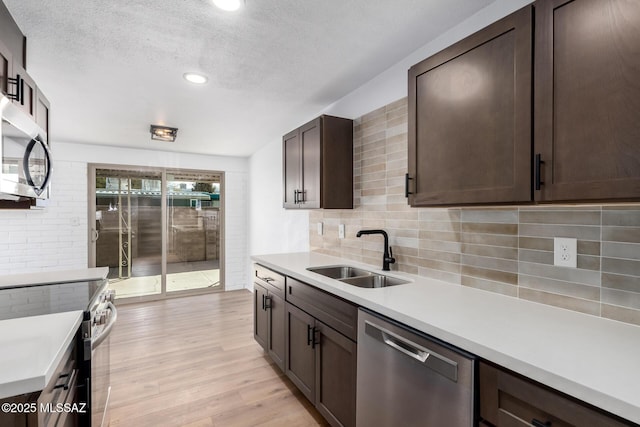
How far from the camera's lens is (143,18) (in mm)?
1646

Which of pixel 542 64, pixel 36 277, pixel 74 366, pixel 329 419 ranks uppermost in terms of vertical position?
pixel 542 64

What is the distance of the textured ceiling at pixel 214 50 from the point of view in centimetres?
160

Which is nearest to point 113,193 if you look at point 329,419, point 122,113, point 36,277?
point 122,113

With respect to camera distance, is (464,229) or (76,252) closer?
(464,229)

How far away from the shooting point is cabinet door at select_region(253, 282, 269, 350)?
279 cm

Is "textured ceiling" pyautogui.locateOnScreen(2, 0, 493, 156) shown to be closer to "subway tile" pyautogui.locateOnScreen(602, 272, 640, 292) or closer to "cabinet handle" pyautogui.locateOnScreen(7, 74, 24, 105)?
"cabinet handle" pyautogui.locateOnScreen(7, 74, 24, 105)

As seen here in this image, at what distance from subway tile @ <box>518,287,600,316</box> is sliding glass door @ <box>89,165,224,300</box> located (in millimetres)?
4839

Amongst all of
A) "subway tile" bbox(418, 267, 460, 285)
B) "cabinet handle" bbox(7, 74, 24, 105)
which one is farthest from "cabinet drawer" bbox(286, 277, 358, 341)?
"cabinet handle" bbox(7, 74, 24, 105)

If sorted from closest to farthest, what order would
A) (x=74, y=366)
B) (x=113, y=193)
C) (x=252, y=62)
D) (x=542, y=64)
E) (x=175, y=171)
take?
(x=542, y=64), (x=74, y=366), (x=252, y=62), (x=113, y=193), (x=175, y=171)

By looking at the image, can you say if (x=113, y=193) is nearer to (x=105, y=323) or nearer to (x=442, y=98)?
(x=105, y=323)

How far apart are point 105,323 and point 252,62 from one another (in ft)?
6.02

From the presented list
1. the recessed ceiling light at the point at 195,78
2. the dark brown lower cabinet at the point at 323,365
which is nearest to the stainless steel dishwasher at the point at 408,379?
the dark brown lower cabinet at the point at 323,365

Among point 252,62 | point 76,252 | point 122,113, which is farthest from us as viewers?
point 76,252

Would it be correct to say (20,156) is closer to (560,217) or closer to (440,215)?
(440,215)
